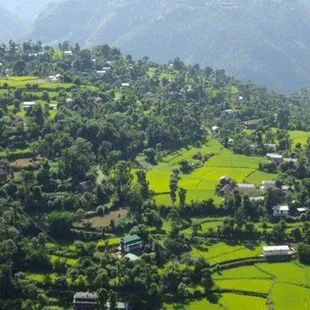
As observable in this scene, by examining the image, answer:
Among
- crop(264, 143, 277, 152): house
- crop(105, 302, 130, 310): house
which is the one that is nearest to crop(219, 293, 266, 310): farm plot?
crop(105, 302, 130, 310): house

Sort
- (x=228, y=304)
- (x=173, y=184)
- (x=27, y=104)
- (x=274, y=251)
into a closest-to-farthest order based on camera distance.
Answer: (x=228, y=304) < (x=274, y=251) < (x=173, y=184) < (x=27, y=104)

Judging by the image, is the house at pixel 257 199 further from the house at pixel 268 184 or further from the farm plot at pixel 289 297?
the farm plot at pixel 289 297

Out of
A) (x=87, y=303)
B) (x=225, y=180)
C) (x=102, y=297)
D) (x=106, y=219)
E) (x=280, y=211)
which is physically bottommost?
(x=87, y=303)

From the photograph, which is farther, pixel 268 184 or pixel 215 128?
pixel 215 128

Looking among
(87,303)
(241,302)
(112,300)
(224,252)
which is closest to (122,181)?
(224,252)

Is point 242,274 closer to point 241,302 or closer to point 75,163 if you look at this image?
point 241,302
